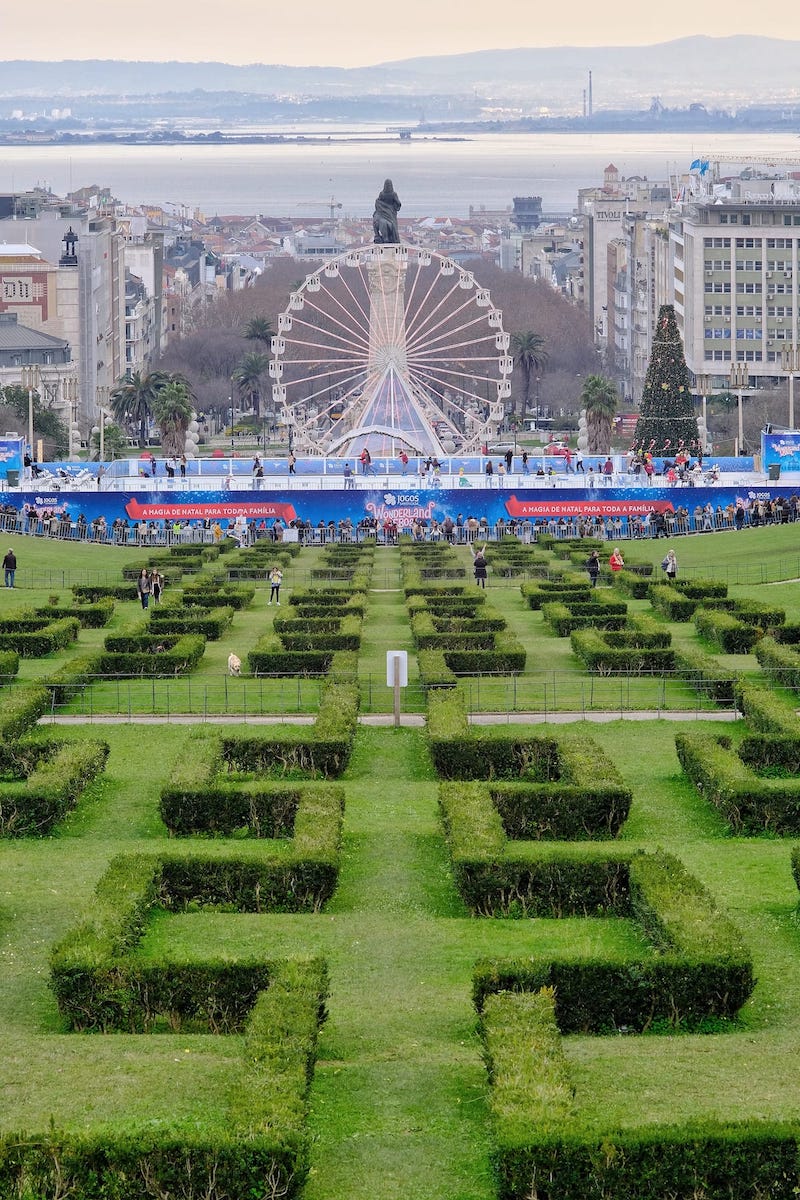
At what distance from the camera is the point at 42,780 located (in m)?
28.3

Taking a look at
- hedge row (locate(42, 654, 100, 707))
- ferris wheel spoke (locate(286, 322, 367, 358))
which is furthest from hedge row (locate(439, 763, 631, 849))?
ferris wheel spoke (locate(286, 322, 367, 358))

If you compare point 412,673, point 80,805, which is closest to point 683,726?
point 412,673

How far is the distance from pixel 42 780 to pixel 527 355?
116m

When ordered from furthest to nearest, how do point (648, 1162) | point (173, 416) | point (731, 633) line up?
point (173, 416) → point (731, 633) → point (648, 1162)

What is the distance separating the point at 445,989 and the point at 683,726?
49.9ft

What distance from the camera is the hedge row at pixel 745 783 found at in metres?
27.2

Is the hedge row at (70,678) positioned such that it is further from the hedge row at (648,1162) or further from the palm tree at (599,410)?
the palm tree at (599,410)

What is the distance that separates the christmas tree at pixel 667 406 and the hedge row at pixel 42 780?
66623 mm

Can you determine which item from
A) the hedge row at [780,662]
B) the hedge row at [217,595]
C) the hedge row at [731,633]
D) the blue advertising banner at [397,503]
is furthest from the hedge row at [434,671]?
the blue advertising banner at [397,503]

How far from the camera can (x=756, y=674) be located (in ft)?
125

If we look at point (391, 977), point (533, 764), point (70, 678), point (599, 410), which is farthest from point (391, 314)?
point (391, 977)

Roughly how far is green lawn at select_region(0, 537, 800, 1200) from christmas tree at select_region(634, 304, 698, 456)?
60551 millimetres

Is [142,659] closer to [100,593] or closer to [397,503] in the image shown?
[100,593]

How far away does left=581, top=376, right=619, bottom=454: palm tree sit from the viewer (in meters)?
109
